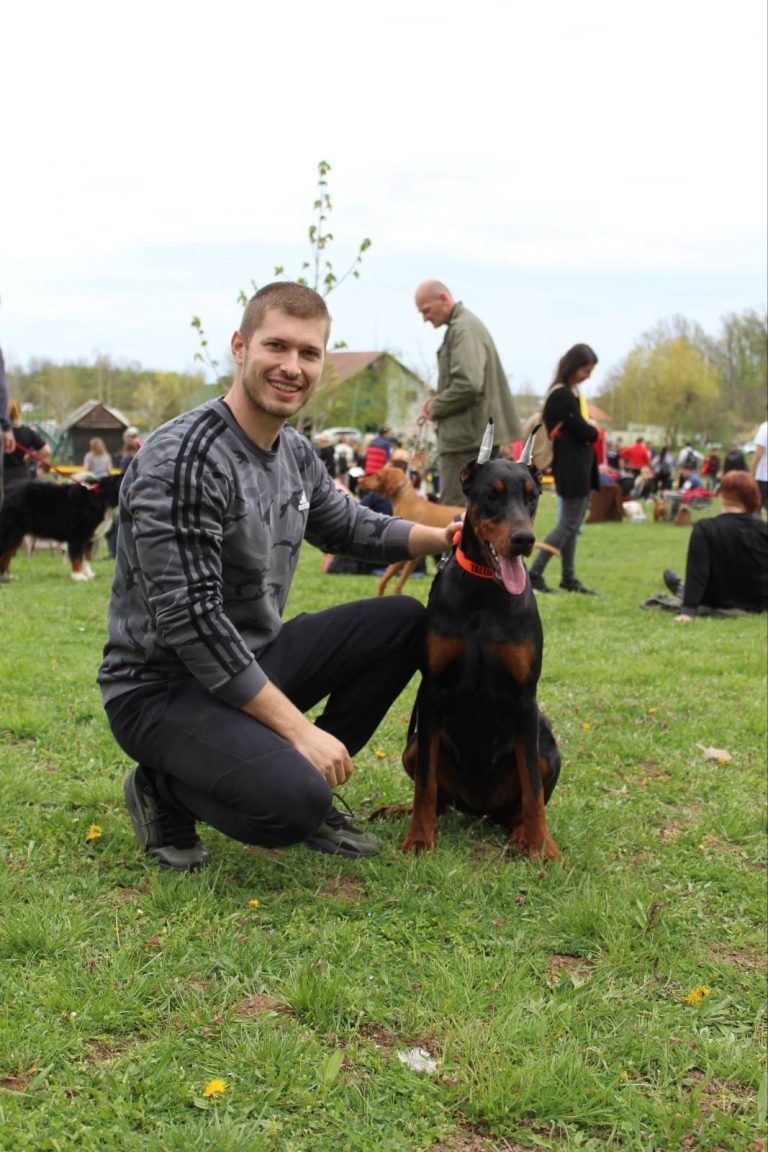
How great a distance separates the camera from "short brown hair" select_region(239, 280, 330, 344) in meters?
2.99

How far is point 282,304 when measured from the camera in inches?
118

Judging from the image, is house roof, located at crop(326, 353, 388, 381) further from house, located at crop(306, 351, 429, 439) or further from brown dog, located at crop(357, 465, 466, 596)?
brown dog, located at crop(357, 465, 466, 596)

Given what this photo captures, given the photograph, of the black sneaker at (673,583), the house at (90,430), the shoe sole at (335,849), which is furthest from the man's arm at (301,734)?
the house at (90,430)

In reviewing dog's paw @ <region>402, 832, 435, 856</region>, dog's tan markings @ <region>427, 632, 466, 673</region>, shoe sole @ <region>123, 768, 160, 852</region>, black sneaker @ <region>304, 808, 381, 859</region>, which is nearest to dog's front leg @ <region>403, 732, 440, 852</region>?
dog's paw @ <region>402, 832, 435, 856</region>

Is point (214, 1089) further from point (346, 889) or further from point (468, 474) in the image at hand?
point (468, 474)

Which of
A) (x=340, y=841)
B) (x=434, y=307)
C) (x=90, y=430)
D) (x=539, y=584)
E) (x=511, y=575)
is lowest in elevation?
(x=340, y=841)

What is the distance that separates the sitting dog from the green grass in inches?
234

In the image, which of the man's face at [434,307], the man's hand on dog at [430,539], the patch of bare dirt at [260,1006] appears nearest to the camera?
the patch of bare dirt at [260,1006]

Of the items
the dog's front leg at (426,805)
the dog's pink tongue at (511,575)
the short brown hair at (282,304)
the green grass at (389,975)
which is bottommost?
the green grass at (389,975)

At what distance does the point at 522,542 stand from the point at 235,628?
3.04 ft

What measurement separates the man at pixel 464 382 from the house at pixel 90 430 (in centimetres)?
2902

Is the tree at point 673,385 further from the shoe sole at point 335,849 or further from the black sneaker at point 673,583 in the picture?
the shoe sole at point 335,849

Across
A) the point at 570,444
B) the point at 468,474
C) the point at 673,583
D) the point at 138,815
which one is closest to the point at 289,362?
the point at 468,474

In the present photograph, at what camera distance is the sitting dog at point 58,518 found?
10055 mm
